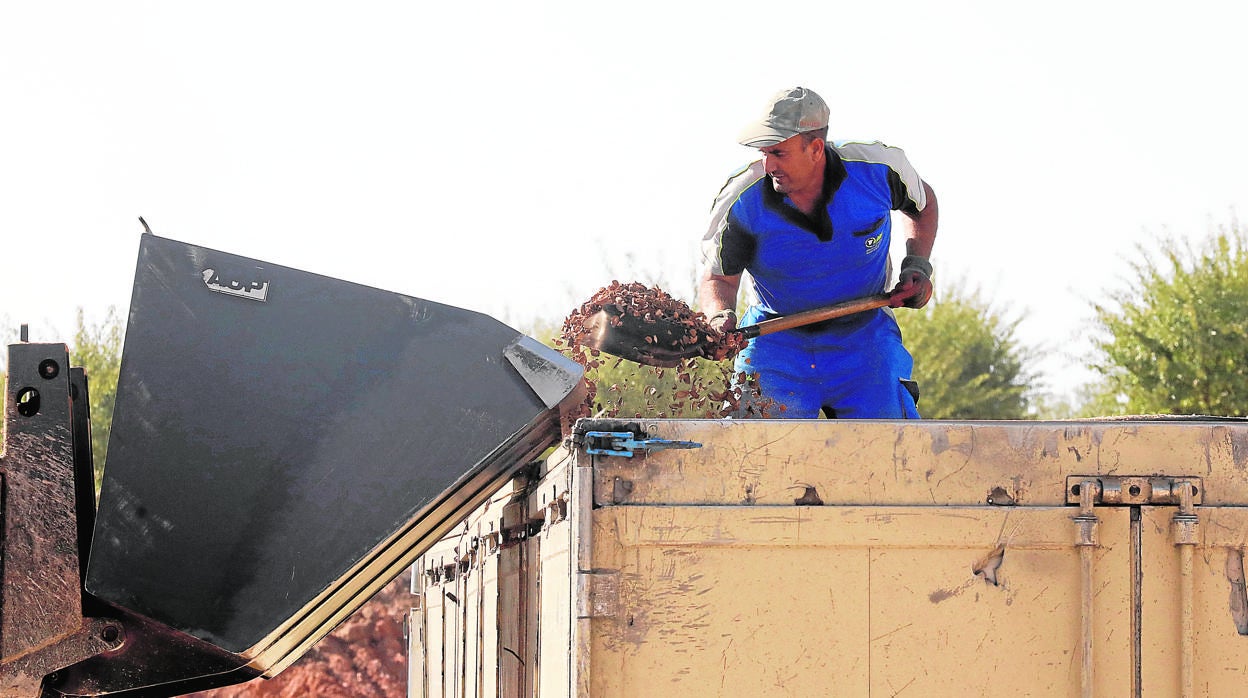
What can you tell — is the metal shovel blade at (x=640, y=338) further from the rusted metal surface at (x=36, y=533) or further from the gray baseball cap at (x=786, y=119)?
the rusted metal surface at (x=36, y=533)

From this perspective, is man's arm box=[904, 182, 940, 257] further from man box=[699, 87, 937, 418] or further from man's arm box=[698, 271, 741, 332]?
man's arm box=[698, 271, 741, 332]

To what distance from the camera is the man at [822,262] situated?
5523 millimetres

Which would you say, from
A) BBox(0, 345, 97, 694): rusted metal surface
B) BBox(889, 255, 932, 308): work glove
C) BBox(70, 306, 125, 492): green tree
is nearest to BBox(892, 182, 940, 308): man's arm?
BBox(889, 255, 932, 308): work glove

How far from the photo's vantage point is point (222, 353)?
361 centimetres

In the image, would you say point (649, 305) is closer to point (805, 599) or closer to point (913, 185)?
point (913, 185)

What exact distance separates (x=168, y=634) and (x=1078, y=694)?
2.16 m

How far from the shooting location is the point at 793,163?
17.6ft

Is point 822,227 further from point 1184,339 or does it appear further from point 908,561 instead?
point 1184,339

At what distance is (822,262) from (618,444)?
246 cm

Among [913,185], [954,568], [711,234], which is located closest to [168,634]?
[954,568]

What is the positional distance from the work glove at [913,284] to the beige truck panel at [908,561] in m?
2.16

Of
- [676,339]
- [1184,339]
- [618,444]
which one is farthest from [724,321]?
[1184,339]

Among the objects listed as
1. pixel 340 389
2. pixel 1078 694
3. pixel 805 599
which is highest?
pixel 340 389

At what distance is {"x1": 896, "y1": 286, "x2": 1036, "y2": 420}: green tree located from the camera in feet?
80.0
